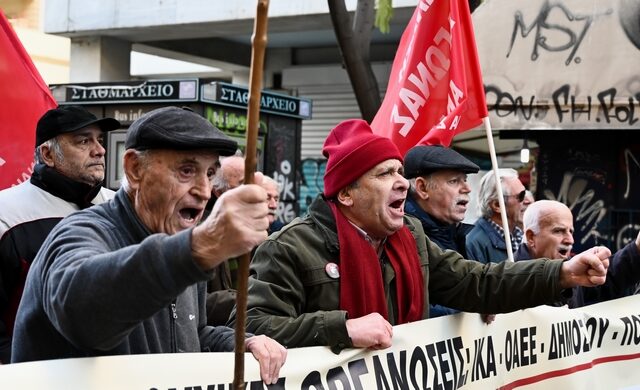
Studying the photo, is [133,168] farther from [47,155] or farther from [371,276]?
[47,155]

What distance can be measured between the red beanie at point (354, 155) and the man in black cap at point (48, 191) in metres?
1.42

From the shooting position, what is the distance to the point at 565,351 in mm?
4973

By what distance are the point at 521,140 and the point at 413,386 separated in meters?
10.0

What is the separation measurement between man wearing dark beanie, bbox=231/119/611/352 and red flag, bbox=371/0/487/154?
1.48m

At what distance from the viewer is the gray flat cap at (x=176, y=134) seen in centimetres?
284

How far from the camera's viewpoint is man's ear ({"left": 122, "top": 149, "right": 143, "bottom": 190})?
9.62 ft

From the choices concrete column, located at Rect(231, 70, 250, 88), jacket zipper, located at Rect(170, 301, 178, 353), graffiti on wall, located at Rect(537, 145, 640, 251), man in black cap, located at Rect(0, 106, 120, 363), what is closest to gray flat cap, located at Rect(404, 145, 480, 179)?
man in black cap, located at Rect(0, 106, 120, 363)

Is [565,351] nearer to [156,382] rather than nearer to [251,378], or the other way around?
[251,378]

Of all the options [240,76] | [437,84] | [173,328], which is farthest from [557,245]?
[240,76]

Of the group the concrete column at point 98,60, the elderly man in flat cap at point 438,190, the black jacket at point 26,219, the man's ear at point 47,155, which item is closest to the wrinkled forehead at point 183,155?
the black jacket at point 26,219

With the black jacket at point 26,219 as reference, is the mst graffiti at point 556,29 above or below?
above

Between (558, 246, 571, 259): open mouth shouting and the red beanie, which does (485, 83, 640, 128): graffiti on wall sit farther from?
the red beanie

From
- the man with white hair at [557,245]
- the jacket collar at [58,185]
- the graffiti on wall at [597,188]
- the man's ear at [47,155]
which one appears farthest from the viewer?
the graffiti on wall at [597,188]

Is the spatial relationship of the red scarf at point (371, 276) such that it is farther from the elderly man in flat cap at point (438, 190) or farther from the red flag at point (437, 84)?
the red flag at point (437, 84)
